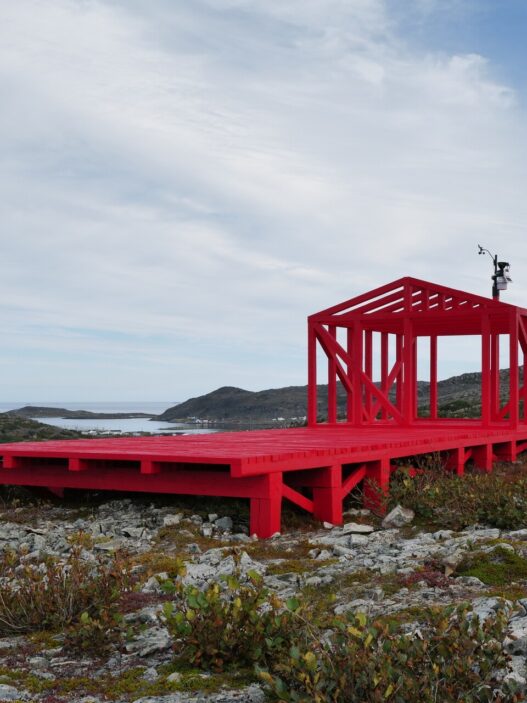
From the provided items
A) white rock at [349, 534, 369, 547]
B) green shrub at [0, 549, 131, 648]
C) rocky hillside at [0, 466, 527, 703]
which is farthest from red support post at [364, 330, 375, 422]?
green shrub at [0, 549, 131, 648]

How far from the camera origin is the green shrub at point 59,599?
5074 mm

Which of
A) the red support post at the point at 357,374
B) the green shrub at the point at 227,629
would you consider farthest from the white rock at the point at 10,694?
the red support post at the point at 357,374

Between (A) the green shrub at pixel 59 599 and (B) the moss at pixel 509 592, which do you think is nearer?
(A) the green shrub at pixel 59 599

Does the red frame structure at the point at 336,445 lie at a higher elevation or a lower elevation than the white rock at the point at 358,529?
higher

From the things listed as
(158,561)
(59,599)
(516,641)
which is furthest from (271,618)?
(158,561)

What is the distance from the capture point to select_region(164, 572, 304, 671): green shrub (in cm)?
425

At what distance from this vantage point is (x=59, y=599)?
514 cm

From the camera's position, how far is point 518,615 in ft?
15.3

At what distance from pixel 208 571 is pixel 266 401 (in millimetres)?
49888

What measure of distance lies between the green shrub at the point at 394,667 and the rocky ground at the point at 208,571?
250 mm

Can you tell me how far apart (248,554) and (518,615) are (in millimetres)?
3224

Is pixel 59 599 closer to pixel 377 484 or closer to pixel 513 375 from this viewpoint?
pixel 377 484

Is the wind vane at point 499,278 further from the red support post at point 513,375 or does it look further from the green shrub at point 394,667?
the green shrub at point 394,667

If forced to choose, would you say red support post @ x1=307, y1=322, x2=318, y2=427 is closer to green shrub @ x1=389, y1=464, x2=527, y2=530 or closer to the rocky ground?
green shrub @ x1=389, y1=464, x2=527, y2=530
